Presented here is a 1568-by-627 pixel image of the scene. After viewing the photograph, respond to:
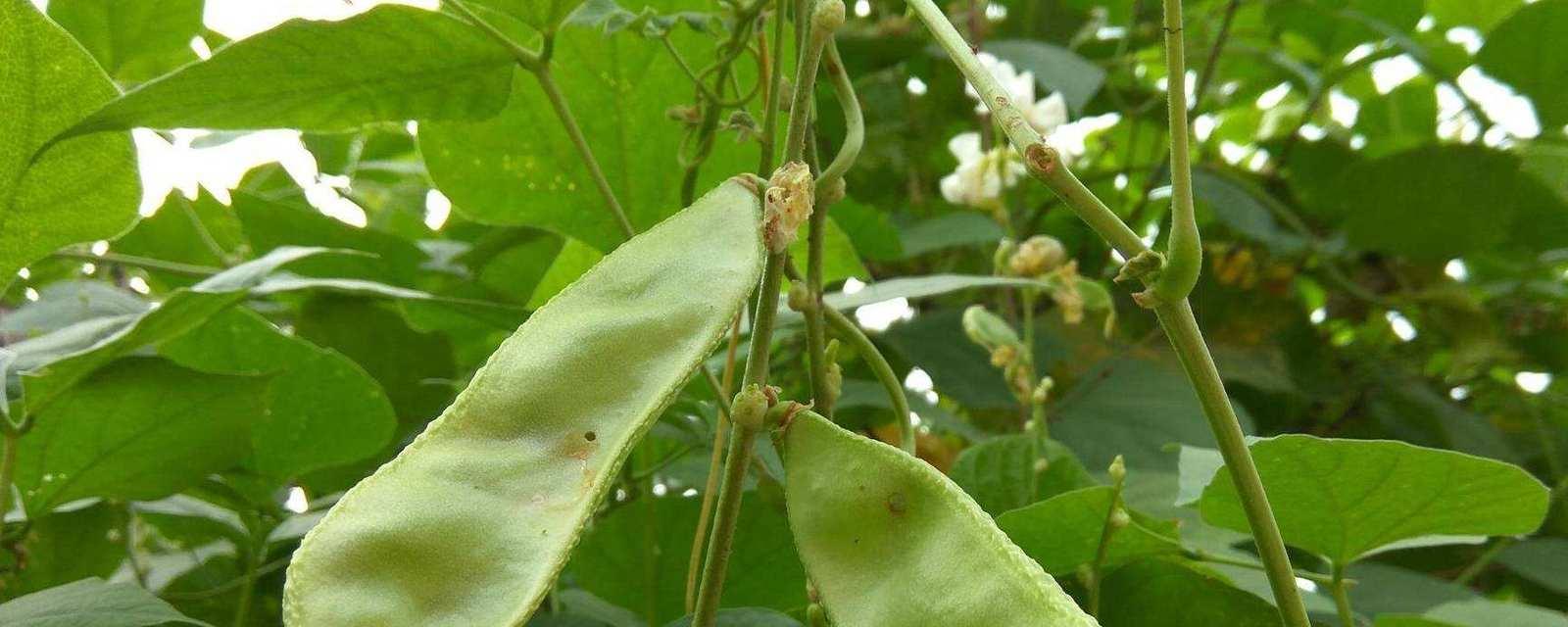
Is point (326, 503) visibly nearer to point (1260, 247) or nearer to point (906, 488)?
point (906, 488)

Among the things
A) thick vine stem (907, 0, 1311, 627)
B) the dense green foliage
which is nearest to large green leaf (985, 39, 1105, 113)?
the dense green foliage

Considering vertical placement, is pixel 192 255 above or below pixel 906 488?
below

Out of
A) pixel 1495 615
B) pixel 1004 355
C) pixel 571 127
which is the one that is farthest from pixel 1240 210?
pixel 571 127

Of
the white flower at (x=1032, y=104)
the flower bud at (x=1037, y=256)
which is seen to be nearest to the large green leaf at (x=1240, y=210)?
the white flower at (x=1032, y=104)

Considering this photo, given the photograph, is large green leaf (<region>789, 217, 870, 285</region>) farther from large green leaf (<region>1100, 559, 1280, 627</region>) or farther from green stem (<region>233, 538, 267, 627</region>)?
green stem (<region>233, 538, 267, 627</region>)

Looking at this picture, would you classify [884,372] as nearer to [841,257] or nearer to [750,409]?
[750,409]

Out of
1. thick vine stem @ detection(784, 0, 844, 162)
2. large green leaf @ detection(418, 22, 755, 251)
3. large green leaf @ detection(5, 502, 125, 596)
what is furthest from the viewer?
large green leaf @ detection(5, 502, 125, 596)

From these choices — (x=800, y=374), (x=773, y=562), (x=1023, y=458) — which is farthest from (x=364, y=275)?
(x=1023, y=458)
